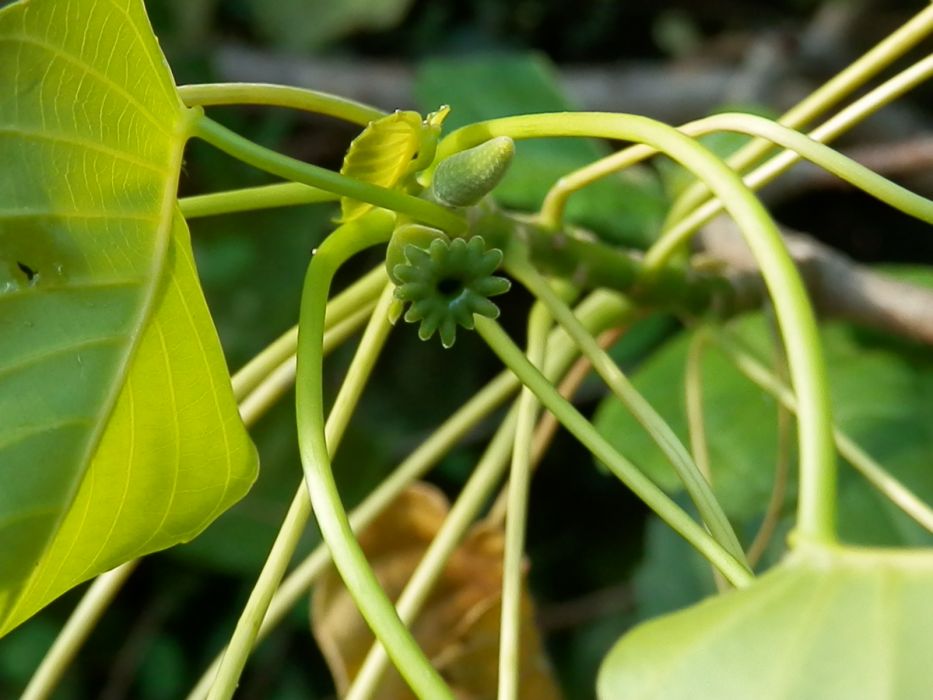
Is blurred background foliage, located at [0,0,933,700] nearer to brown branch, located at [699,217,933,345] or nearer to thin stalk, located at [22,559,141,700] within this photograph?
brown branch, located at [699,217,933,345]

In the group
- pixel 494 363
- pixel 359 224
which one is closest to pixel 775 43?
pixel 494 363

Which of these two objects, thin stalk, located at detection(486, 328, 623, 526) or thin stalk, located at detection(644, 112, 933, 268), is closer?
thin stalk, located at detection(644, 112, 933, 268)

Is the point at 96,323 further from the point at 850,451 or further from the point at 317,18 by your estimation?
the point at 317,18

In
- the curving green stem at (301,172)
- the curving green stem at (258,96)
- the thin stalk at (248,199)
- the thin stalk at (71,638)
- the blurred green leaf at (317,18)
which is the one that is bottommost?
the thin stalk at (71,638)

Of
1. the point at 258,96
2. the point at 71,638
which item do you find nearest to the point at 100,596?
the point at 71,638

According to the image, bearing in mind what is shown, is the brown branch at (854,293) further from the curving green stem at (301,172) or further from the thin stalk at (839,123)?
the curving green stem at (301,172)

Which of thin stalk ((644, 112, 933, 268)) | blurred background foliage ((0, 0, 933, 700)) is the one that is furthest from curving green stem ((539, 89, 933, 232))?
blurred background foliage ((0, 0, 933, 700))

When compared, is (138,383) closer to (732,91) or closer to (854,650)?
(854,650)

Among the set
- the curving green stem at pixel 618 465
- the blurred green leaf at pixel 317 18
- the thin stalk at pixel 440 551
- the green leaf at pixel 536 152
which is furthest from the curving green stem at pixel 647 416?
the blurred green leaf at pixel 317 18
